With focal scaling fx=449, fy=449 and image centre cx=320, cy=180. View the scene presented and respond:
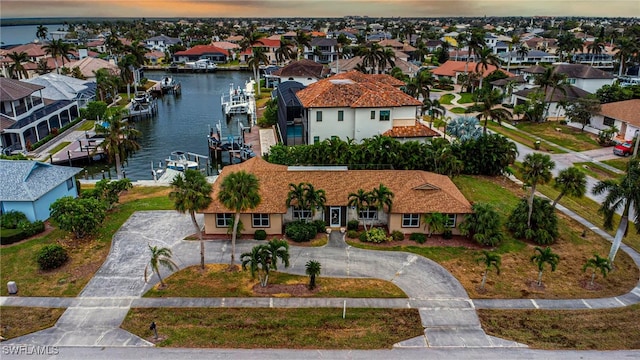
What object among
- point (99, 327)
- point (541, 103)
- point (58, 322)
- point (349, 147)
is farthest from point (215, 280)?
point (541, 103)

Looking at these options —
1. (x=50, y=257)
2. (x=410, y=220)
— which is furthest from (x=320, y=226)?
(x=50, y=257)

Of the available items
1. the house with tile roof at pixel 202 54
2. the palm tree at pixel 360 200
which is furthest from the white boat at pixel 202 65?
the palm tree at pixel 360 200

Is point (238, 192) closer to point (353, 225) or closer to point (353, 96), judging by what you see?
point (353, 225)

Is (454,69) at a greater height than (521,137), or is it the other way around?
(454,69)

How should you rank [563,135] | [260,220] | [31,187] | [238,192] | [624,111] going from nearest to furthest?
1. [238,192]
2. [260,220]
3. [31,187]
4. [624,111]
5. [563,135]

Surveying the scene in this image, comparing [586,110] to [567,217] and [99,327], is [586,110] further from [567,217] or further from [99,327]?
[99,327]

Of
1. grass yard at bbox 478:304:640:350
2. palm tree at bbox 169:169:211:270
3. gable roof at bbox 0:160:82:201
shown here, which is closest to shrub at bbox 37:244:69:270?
gable roof at bbox 0:160:82:201
